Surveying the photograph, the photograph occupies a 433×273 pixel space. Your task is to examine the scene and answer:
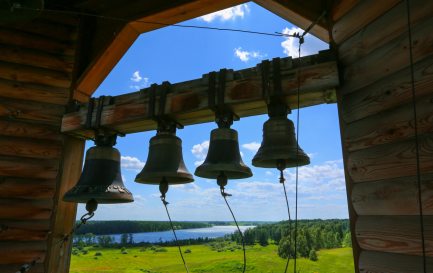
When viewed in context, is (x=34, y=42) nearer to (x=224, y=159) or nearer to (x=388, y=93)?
(x=224, y=159)

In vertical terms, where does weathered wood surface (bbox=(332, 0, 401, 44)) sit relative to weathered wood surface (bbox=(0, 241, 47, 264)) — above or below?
above

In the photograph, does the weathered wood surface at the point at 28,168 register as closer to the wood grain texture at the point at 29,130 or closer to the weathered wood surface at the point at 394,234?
the wood grain texture at the point at 29,130

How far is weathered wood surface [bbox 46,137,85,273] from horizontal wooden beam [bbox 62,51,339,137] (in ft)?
0.72

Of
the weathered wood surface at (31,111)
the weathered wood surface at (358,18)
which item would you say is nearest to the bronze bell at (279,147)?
the weathered wood surface at (358,18)

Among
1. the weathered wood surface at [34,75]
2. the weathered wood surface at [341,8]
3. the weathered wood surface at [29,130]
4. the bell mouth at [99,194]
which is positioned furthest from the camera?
the weathered wood surface at [34,75]

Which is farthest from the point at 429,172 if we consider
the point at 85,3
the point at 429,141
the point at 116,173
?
the point at 85,3

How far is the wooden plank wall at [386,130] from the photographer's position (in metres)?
1.43

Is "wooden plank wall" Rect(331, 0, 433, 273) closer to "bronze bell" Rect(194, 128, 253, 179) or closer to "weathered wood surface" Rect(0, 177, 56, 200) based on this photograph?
"bronze bell" Rect(194, 128, 253, 179)

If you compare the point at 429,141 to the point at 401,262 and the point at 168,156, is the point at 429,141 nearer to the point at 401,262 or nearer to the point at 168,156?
the point at 401,262

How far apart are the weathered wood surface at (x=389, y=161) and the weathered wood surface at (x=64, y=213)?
2.22m

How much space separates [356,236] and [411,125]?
2.05 ft

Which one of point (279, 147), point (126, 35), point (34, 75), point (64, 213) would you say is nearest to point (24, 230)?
point (64, 213)

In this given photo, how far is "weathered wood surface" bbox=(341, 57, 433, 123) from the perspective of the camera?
57.4 inches

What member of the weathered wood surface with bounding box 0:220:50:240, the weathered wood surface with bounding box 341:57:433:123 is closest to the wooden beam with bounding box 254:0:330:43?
the weathered wood surface with bounding box 341:57:433:123
